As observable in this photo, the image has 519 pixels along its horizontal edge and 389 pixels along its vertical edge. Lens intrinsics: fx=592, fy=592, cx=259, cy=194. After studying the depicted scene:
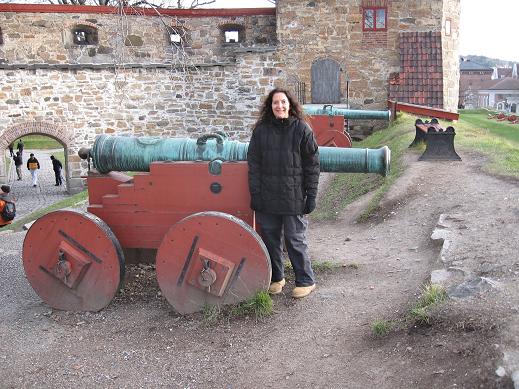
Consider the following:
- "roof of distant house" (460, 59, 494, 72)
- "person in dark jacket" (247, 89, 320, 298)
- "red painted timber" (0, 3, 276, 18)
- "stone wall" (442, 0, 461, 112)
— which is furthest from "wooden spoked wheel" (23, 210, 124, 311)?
"roof of distant house" (460, 59, 494, 72)

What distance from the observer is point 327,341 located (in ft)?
11.8

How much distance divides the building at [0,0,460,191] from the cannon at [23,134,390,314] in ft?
37.2

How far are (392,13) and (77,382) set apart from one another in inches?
569

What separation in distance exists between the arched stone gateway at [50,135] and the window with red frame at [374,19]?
27.2 ft

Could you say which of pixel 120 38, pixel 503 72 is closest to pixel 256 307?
pixel 120 38

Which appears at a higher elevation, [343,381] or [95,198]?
[95,198]

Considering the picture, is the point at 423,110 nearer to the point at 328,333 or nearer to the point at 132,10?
the point at 132,10

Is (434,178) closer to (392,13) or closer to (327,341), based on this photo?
(327,341)

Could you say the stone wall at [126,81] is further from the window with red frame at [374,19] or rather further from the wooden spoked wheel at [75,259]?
the wooden spoked wheel at [75,259]

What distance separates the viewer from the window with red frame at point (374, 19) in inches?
622

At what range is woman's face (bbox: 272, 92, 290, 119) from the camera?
4.09 m

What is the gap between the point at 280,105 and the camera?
4094 mm

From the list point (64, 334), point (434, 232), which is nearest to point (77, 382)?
point (64, 334)

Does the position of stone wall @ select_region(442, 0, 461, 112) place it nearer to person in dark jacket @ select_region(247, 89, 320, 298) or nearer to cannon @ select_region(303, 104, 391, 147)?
cannon @ select_region(303, 104, 391, 147)
